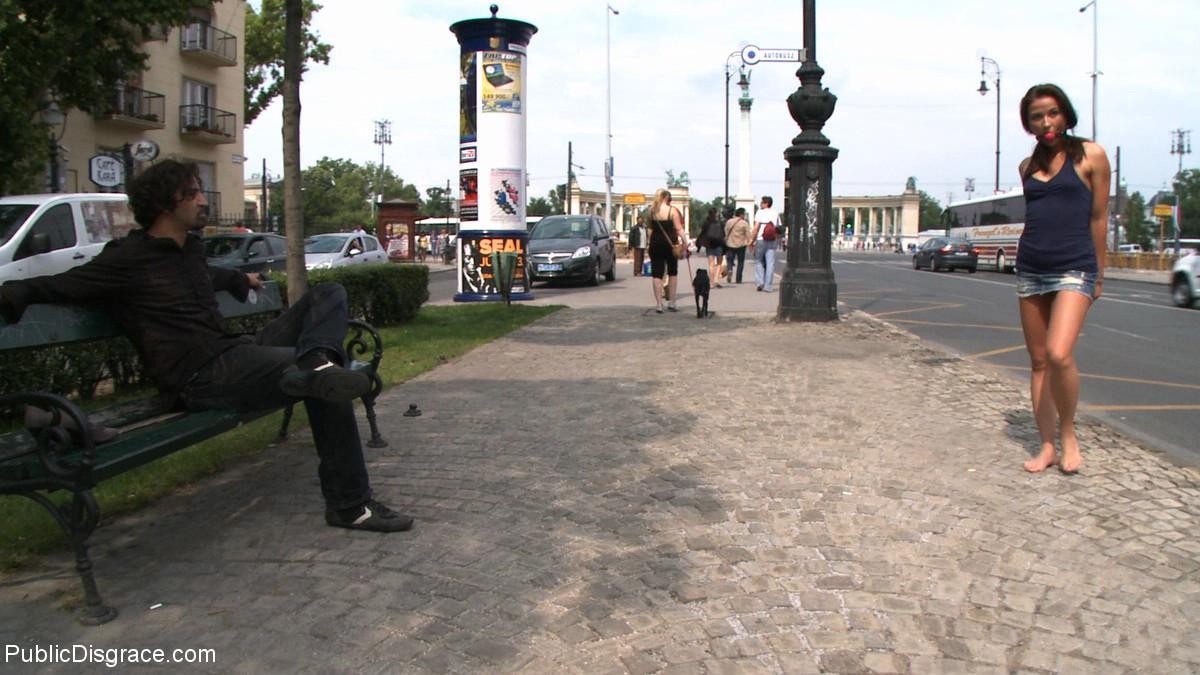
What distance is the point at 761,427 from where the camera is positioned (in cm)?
616

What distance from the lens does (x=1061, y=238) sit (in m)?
5.00

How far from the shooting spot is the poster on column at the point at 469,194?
1738cm

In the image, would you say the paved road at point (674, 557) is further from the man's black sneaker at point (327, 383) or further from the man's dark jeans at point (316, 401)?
the man's black sneaker at point (327, 383)

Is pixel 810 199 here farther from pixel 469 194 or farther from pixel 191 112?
pixel 191 112

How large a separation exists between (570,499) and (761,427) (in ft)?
6.41

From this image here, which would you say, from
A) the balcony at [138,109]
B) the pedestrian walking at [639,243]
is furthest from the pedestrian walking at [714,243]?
the balcony at [138,109]

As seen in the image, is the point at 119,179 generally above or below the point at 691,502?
above

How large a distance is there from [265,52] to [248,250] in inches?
1330

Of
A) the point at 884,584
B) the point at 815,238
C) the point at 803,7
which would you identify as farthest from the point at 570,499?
the point at 803,7

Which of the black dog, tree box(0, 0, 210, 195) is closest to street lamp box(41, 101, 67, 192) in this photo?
tree box(0, 0, 210, 195)

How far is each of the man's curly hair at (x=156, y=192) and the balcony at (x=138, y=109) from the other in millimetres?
31236

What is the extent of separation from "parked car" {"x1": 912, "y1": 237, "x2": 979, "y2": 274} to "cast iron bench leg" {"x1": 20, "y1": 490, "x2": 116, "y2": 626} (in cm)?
3595

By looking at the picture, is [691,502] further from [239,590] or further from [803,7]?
[803,7]

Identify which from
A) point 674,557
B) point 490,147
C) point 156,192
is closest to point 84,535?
point 156,192
